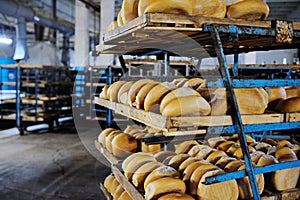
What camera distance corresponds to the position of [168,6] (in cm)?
136

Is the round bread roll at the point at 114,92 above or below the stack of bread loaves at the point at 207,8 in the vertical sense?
below

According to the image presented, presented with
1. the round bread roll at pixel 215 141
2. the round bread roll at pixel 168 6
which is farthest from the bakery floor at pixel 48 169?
the round bread roll at pixel 168 6

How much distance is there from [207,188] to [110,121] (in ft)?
16.9

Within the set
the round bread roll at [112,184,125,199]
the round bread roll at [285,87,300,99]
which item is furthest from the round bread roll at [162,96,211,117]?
the round bread roll at [112,184,125,199]

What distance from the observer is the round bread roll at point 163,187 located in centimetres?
154

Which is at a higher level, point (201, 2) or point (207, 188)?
point (201, 2)

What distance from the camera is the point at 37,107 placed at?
22.2 ft

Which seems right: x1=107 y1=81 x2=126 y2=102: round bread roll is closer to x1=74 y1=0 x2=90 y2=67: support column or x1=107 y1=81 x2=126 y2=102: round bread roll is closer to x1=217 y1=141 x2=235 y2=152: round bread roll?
x1=217 y1=141 x2=235 y2=152: round bread roll

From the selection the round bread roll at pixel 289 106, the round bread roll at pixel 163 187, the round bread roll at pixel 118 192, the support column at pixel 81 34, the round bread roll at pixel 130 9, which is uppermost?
the support column at pixel 81 34

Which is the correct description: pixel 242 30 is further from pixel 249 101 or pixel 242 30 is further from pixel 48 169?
pixel 48 169

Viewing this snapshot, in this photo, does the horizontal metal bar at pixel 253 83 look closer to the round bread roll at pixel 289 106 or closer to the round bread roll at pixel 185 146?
the round bread roll at pixel 289 106

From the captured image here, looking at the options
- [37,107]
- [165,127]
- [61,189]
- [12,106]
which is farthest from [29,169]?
[12,106]

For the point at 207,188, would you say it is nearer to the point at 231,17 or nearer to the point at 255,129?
the point at 255,129

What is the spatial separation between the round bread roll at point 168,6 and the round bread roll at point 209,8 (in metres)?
0.05
